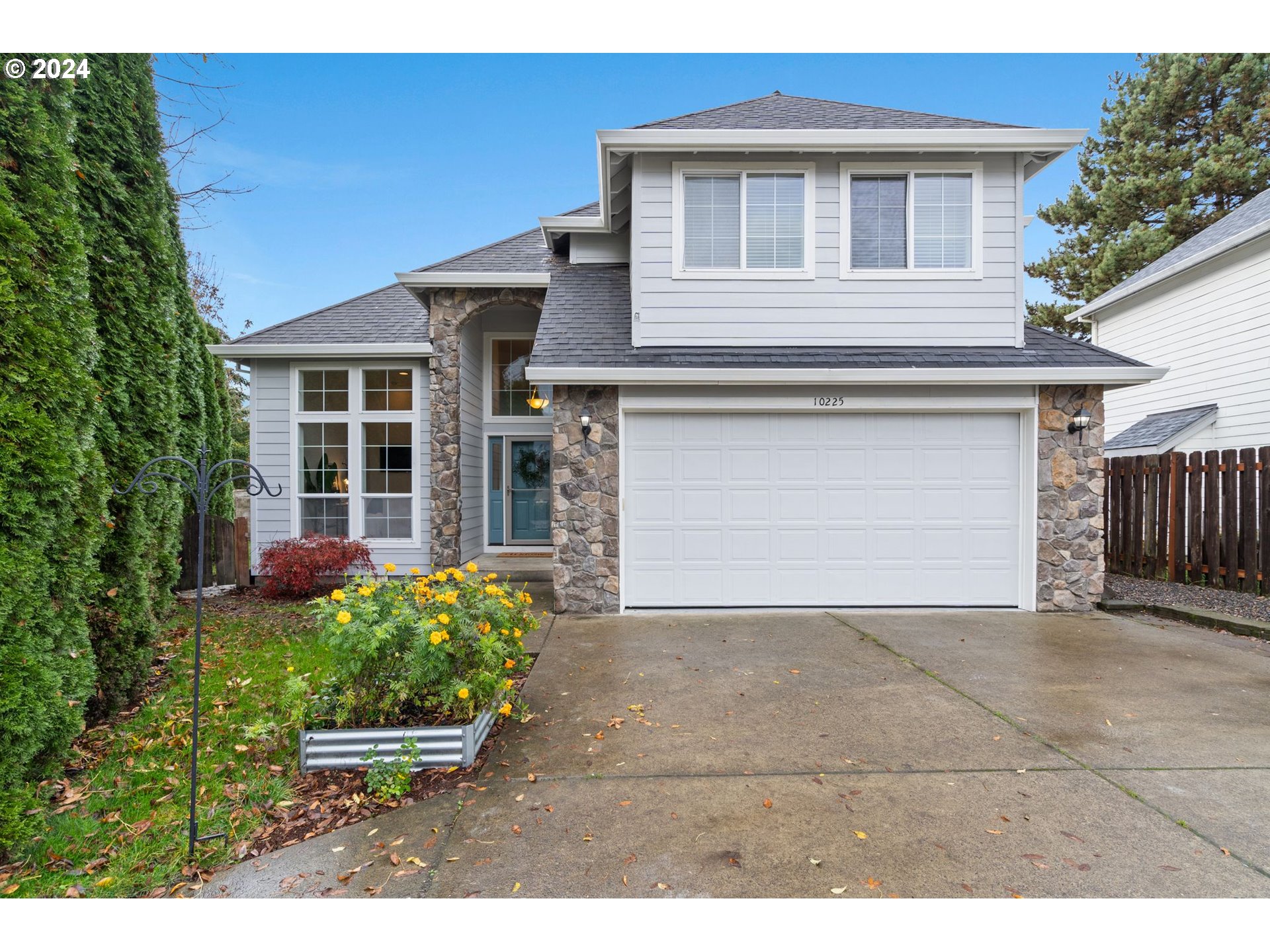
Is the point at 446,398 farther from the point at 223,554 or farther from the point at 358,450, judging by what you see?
the point at 223,554

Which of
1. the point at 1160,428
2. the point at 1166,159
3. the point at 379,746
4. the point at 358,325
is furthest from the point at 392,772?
the point at 1166,159

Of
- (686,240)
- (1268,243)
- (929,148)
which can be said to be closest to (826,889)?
(686,240)

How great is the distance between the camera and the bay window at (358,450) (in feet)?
30.0

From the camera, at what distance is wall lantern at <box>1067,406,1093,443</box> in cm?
658

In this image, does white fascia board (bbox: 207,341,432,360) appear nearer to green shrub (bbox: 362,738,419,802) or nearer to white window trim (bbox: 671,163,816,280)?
white window trim (bbox: 671,163,816,280)

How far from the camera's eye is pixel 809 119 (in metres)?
7.42

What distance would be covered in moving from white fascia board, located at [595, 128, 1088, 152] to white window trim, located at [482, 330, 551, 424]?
4370 mm

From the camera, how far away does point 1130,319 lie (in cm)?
1209

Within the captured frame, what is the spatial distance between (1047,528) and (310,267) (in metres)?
21.4

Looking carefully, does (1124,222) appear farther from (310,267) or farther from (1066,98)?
(310,267)

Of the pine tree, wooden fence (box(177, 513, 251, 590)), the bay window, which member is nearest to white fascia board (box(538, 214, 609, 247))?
the bay window

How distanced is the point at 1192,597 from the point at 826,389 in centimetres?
491

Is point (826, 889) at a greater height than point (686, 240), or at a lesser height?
lesser

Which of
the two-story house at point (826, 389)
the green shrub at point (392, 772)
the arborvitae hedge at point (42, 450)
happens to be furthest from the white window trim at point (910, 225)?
the arborvitae hedge at point (42, 450)
